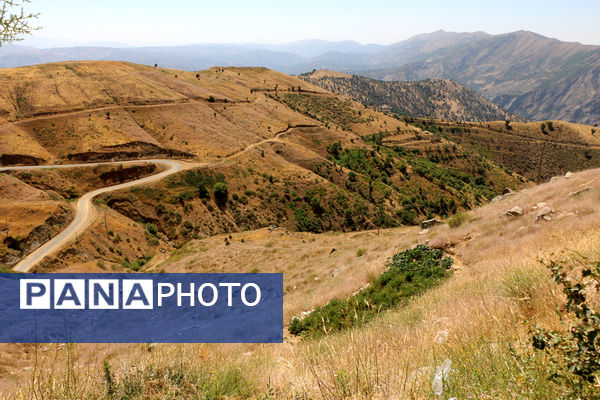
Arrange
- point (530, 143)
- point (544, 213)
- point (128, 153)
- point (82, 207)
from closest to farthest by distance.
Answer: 1. point (544, 213)
2. point (82, 207)
3. point (128, 153)
4. point (530, 143)

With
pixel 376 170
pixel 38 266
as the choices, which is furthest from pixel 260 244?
pixel 376 170

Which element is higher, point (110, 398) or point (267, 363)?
point (110, 398)

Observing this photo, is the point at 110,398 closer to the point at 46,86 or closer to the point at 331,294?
the point at 331,294

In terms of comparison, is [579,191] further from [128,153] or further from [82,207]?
[128,153]

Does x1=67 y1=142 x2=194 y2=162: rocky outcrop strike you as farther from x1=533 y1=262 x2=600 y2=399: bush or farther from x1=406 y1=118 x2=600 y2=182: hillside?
x1=406 y1=118 x2=600 y2=182: hillside

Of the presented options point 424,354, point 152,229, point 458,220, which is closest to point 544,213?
point 458,220

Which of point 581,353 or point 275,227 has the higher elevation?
point 581,353

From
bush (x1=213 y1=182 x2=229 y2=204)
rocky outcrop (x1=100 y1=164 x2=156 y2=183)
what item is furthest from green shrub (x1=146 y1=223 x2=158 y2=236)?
rocky outcrop (x1=100 y1=164 x2=156 y2=183)
